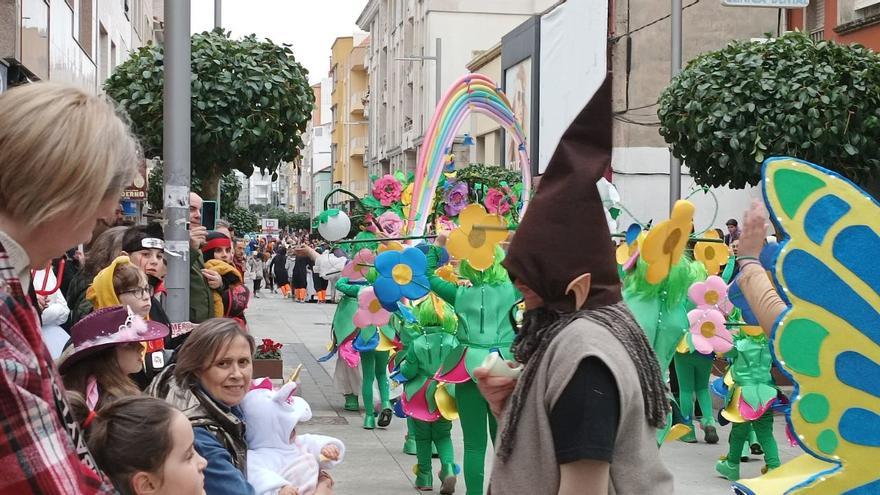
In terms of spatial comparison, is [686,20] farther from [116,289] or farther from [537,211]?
[537,211]

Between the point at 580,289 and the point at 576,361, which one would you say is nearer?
the point at 576,361

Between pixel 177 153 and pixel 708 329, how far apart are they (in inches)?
174

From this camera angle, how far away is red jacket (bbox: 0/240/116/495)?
153cm

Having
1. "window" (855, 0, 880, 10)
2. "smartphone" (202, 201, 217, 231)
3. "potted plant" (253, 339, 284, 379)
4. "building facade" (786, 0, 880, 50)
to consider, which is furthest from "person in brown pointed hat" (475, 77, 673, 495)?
"window" (855, 0, 880, 10)

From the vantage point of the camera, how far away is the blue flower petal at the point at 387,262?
820 cm

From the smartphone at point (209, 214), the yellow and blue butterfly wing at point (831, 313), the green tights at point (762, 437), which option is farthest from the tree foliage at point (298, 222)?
the yellow and blue butterfly wing at point (831, 313)

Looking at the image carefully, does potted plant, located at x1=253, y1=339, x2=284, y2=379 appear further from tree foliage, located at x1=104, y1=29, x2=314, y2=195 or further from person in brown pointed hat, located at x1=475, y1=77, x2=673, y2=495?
person in brown pointed hat, located at x1=475, y1=77, x2=673, y2=495

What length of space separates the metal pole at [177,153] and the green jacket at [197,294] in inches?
18.4

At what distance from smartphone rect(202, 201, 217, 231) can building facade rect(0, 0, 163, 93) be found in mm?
1674

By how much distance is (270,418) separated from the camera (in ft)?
13.0

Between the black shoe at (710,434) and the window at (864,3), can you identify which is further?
the window at (864,3)

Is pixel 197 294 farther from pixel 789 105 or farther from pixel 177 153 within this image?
pixel 789 105

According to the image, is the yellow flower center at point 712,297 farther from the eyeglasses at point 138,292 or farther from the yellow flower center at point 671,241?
the eyeglasses at point 138,292

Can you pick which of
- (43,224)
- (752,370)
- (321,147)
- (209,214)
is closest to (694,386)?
(752,370)
